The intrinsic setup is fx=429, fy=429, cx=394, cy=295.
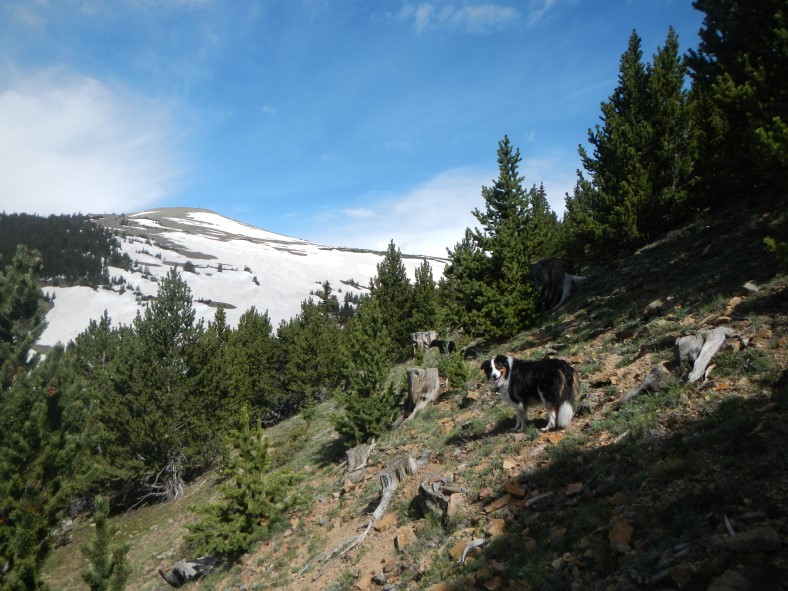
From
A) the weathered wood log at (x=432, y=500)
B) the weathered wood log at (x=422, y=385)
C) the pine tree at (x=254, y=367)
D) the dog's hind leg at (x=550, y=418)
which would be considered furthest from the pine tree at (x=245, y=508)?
the pine tree at (x=254, y=367)

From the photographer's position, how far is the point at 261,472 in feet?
37.7

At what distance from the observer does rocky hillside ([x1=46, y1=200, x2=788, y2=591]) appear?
437 cm

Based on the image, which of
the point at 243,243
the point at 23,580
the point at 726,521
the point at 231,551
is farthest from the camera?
the point at 243,243

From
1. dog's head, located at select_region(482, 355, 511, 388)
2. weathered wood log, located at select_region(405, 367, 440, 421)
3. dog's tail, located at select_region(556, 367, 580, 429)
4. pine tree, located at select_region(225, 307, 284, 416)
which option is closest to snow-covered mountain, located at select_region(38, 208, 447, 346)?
pine tree, located at select_region(225, 307, 284, 416)

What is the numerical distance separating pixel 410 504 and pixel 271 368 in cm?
2945

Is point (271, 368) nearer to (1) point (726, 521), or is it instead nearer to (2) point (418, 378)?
(2) point (418, 378)

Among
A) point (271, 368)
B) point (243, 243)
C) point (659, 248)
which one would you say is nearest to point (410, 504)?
point (659, 248)

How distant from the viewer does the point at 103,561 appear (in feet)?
25.0

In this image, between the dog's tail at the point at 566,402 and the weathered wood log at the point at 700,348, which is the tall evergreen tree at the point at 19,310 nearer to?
the dog's tail at the point at 566,402

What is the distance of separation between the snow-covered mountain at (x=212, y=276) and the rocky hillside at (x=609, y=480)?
35.3 metres

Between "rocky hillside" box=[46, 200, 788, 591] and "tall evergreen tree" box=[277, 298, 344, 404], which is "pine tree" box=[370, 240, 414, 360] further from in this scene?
"rocky hillside" box=[46, 200, 788, 591]

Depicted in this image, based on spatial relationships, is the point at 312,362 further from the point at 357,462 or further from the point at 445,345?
the point at 357,462

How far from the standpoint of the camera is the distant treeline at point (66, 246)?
82875 millimetres

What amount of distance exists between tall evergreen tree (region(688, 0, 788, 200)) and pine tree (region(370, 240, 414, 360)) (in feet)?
66.4
